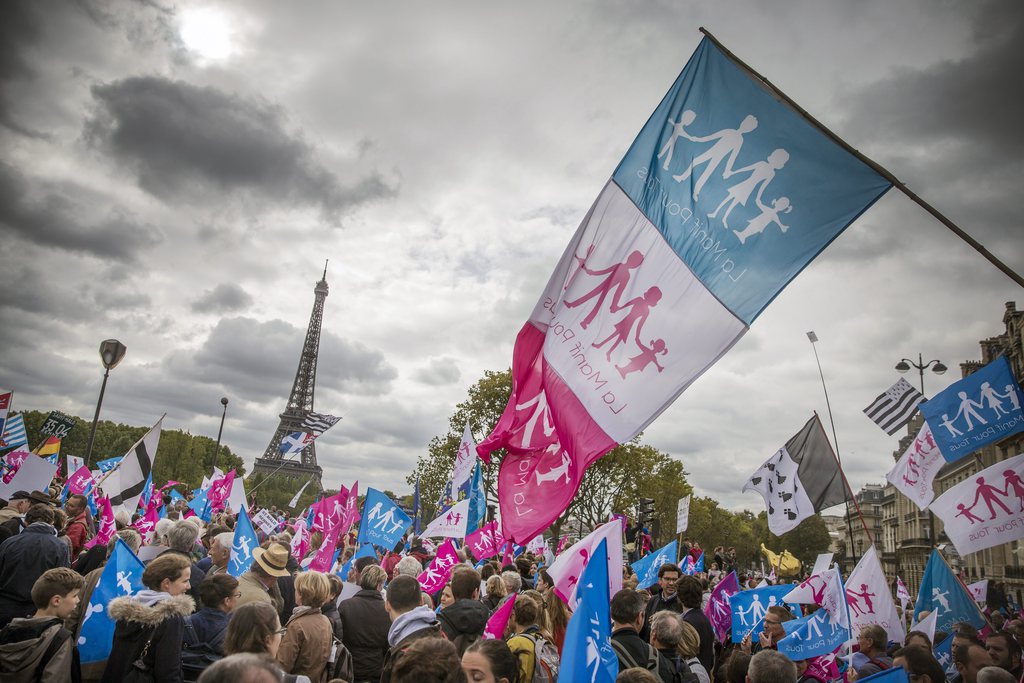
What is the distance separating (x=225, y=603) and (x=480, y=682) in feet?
6.92

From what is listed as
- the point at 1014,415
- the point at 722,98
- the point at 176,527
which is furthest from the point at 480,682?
the point at 1014,415

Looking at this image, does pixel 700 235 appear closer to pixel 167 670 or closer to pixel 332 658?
pixel 332 658

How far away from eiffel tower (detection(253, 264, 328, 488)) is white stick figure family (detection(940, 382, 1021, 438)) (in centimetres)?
7973

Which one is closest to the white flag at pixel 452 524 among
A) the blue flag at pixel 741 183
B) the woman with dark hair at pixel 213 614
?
the woman with dark hair at pixel 213 614

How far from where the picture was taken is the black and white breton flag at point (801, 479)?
1251cm

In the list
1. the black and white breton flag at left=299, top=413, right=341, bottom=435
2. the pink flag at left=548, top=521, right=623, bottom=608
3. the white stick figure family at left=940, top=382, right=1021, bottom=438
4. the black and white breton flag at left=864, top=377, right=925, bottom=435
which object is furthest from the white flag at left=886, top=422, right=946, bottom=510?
the black and white breton flag at left=299, top=413, right=341, bottom=435

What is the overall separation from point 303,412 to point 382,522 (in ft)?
275

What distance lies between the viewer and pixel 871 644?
628 cm

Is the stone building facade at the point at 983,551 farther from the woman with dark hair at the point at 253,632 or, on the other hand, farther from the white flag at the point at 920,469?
the woman with dark hair at the point at 253,632

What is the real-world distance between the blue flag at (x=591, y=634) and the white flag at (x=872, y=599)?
609 centimetres

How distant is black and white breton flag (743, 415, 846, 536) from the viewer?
41.0 ft

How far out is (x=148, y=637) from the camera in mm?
4020

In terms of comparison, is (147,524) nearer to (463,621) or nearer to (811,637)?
(463,621)

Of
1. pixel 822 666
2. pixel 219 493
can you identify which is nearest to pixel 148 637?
pixel 822 666
